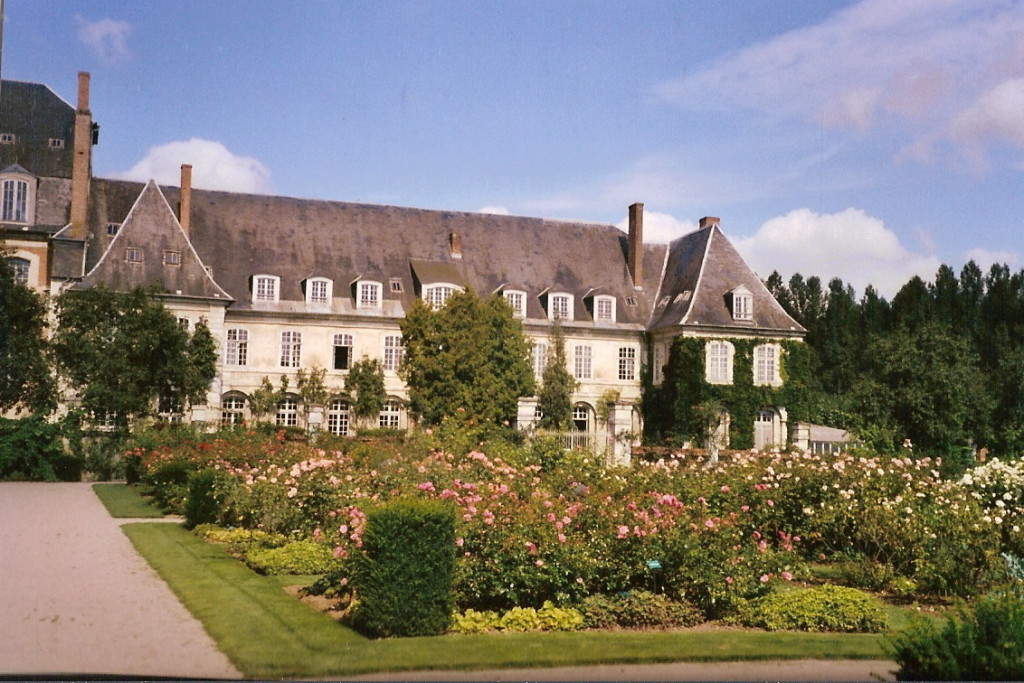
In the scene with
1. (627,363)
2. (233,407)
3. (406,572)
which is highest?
(627,363)

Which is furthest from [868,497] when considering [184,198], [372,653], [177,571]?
[184,198]

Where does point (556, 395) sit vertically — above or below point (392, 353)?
below

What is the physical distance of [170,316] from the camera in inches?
1062

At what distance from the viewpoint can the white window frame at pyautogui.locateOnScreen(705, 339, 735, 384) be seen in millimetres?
34469

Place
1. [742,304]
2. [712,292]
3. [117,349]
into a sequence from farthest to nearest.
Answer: [712,292] → [742,304] → [117,349]

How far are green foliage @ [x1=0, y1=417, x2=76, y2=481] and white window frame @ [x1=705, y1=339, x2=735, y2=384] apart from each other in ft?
67.9

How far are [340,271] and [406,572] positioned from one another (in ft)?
90.8

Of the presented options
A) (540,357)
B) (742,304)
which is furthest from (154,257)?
(742,304)

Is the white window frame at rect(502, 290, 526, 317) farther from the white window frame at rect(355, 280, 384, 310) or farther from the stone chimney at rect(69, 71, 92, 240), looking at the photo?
the stone chimney at rect(69, 71, 92, 240)

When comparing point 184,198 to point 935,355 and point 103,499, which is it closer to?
point 103,499

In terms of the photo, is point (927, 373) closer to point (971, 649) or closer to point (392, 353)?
point (392, 353)

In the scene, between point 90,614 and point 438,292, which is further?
point 438,292

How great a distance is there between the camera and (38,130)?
32000 millimetres

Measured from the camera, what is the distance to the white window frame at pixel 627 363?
121 ft
